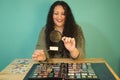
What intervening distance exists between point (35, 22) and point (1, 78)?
1.41m

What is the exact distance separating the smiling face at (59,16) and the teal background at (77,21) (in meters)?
0.42

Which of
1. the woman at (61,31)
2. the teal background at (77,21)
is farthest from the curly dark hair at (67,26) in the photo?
the teal background at (77,21)

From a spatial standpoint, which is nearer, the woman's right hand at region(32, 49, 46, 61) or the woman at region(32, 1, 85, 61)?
the woman's right hand at region(32, 49, 46, 61)

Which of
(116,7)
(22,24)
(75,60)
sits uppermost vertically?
(116,7)

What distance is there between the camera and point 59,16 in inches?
95.3

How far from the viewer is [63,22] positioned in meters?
2.48

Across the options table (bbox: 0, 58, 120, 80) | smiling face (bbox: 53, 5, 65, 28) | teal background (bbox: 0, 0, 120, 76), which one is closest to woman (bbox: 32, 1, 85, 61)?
smiling face (bbox: 53, 5, 65, 28)

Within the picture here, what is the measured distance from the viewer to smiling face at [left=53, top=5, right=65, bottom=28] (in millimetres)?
2426

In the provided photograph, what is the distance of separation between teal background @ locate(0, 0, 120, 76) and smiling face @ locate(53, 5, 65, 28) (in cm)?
42

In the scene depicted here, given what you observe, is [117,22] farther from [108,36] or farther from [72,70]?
[72,70]

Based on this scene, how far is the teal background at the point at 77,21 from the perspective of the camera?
284 cm

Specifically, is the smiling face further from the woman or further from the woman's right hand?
the woman's right hand

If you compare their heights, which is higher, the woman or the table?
the woman

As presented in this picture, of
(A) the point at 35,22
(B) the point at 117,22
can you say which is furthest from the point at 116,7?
(A) the point at 35,22
